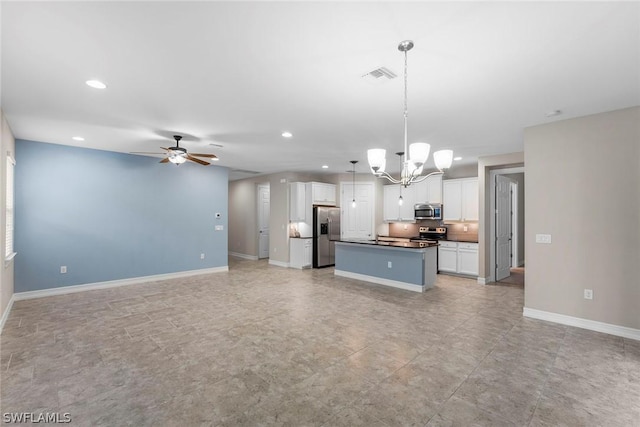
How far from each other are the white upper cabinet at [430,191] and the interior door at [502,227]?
4.33ft

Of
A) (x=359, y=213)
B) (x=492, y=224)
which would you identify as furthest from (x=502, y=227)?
(x=359, y=213)

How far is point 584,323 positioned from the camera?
3725 mm

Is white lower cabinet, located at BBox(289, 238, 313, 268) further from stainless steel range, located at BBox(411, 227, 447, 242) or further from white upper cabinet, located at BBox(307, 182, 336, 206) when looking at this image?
stainless steel range, located at BBox(411, 227, 447, 242)

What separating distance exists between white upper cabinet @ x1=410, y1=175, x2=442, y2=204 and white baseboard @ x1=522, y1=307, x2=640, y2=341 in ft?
12.2

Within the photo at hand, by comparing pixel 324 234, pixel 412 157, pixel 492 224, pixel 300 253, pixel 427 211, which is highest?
pixel 412 157

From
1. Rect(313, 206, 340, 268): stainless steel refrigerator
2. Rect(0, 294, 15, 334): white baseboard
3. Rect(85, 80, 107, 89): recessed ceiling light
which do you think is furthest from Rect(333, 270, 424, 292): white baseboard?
Rect(0, 294, 15, 334): white baseboard

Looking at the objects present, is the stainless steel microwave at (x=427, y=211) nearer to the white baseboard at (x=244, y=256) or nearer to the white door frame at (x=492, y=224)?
the white door frame at (x=492, y=224)

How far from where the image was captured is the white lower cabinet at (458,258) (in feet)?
21.9

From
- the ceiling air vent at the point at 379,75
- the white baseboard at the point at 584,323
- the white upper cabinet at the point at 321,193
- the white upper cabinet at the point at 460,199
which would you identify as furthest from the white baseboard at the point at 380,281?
the ceiling air vent at the point at 379,75

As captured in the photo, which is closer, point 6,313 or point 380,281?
point 6,313

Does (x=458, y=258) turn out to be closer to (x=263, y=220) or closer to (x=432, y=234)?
(x=432, y=234)

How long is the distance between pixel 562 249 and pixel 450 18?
356 centimetres

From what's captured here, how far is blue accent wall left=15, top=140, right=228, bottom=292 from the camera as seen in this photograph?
504cm

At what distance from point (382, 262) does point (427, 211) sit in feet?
7.58
